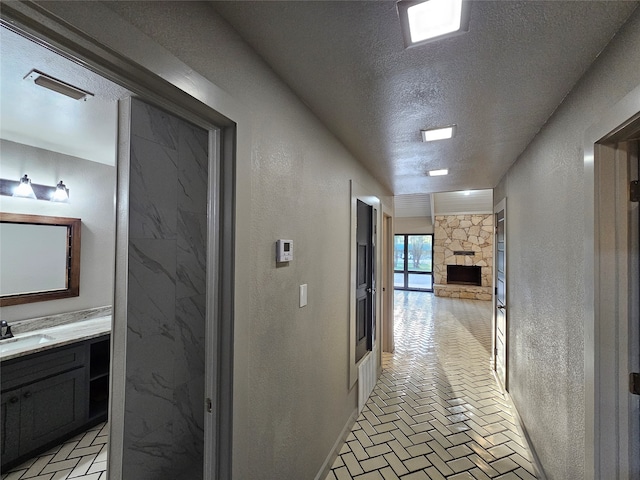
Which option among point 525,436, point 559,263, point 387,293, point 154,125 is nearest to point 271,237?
point 154,125

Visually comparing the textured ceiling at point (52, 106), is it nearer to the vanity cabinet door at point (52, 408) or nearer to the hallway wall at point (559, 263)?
the vanity cabinet door at point (52, 408)

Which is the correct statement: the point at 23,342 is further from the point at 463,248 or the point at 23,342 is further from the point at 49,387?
the point at 463,248

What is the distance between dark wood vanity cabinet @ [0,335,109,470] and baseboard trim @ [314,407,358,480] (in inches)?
77.8

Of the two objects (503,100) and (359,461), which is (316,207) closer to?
(503,100)

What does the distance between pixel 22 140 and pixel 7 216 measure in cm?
63

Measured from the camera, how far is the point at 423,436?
7.80ft

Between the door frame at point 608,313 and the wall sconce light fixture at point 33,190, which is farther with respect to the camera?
the wall sconce light fixture at point 33,190

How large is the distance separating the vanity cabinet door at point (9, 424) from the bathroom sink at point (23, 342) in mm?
311

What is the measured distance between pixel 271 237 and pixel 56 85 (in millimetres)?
1407

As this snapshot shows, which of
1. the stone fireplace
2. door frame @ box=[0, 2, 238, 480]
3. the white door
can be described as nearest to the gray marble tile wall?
door frame @ box=[0, 2, 238, 480]

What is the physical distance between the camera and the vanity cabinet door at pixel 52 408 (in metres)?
2.00

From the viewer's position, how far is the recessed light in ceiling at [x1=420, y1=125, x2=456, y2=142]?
78.4 inches

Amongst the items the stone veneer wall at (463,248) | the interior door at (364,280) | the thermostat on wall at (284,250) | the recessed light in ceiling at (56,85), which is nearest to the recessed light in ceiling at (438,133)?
the interior door at (364,280)

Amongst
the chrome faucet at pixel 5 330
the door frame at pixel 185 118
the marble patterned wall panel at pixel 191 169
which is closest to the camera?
the door frame at pixel 185 118
